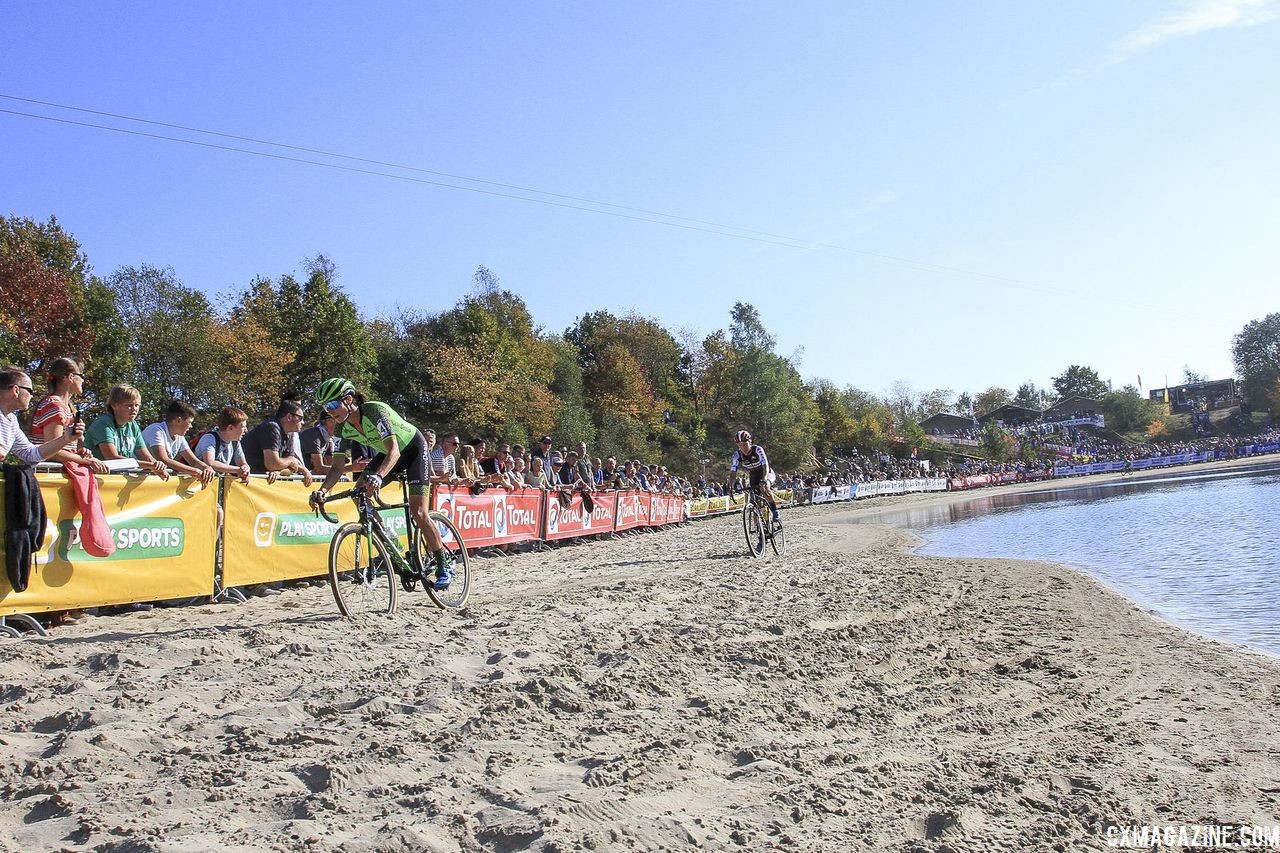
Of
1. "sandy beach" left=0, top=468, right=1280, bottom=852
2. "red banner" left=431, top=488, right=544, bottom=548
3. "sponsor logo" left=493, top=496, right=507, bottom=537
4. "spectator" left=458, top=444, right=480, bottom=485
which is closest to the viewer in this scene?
"sandy beach" left=0, top=468, right=1280, bottom=852

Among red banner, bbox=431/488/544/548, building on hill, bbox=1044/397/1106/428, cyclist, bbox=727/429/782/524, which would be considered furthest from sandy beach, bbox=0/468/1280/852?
building on hill, bbox=1044/397/1106/428

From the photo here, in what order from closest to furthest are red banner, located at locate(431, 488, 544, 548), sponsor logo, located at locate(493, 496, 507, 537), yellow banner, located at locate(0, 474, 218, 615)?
yellow banner, located at locate(0, 474, 218, 615) → red banner, located at locate(431, 488, 544, 548) → sponsor logo, located at locate(493, 496, 507, 537)

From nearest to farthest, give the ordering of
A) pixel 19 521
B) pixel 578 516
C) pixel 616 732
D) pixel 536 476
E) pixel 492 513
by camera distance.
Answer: pixel 616 732
pixel 19 521
pixel 492 513
pixel 536 476
pixel 578 516

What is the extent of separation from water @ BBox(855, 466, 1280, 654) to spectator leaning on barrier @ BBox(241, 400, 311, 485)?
10109mm

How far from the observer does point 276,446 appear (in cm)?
988

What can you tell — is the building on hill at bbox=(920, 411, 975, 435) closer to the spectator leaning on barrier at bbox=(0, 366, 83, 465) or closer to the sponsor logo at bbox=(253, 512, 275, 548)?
the sponsor logo at bbox=(253, 512, 275, 548)

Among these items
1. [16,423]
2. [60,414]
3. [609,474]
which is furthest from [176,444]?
[609,474]

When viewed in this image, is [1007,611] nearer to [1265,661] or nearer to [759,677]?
[1265,661]

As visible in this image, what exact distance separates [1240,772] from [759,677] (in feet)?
8.96

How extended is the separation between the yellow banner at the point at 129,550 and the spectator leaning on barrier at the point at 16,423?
11.5 inches

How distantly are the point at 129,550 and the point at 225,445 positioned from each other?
1.87 metres

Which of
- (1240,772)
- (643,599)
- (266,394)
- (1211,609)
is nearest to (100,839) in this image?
(1240,772)

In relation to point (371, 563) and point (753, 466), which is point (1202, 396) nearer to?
point (753, 466)

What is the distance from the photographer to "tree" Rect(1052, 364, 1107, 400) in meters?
183
